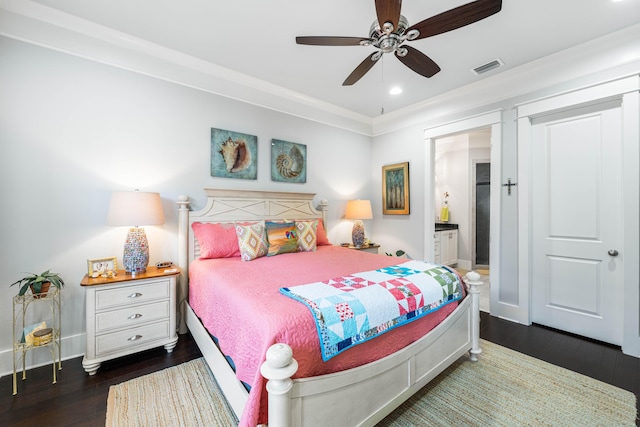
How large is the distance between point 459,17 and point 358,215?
A: 268 centimetres

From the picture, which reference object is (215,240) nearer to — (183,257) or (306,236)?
(183,257)

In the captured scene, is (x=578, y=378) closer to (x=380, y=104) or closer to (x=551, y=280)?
(x=551, y=280)

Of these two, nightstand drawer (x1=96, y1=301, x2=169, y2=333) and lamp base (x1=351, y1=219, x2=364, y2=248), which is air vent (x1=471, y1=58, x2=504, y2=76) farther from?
nightstand drawer (x1=96, y1=301, x2=169, y2=333)

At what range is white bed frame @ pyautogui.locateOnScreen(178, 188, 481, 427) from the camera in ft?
3.32

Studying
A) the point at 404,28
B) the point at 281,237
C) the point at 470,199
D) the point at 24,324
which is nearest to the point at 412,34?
the point at 404,28

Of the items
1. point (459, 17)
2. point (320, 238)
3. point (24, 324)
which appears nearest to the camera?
point (459, 17)

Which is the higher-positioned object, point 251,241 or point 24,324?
point 251,241

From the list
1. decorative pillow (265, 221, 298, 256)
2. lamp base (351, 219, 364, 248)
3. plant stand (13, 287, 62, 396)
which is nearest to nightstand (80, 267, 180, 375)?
plant stand (13, 287, 62, 396)

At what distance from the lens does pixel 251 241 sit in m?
2.61

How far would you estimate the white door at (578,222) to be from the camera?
2447 mm

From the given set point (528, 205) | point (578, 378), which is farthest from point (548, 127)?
point (578, 378)

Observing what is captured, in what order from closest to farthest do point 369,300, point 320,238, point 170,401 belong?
point 369,300
point 170,401
point 320,238

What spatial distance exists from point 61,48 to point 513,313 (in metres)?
5.08

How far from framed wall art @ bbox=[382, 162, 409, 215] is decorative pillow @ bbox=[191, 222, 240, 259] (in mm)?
2597
